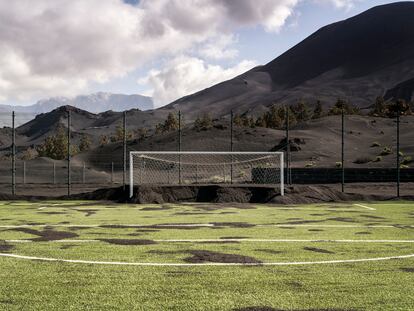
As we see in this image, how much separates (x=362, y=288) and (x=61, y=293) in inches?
145

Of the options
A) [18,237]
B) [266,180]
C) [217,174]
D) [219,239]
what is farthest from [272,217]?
[217,174]

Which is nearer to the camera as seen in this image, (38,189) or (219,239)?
(219,239)

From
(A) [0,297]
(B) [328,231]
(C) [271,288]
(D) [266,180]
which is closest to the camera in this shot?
(A) [0,297]

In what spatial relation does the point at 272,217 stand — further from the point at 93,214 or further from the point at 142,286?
the point at 142,286

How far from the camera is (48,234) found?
→ 1190cm

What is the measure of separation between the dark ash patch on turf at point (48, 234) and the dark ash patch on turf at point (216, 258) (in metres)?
3.46

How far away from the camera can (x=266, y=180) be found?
3806cm

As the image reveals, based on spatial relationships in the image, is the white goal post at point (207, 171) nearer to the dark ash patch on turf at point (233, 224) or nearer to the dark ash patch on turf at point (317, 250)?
the dark ash patch on turf at point (233, 224)

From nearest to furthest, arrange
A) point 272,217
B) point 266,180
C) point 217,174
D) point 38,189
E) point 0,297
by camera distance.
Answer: point 0,297, point 272,217, point 38,189, point 266,180, point 217,174

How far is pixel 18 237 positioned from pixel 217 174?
40.3 metres

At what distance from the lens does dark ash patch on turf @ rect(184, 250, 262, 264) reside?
851 cm

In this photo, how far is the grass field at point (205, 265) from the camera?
5.94 m

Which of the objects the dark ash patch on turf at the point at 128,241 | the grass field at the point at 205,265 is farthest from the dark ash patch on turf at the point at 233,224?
the dark ash patch on turf at the point at 128,241

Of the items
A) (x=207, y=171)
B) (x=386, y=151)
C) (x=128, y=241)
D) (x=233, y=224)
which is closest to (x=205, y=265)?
(x=128, y=241)
